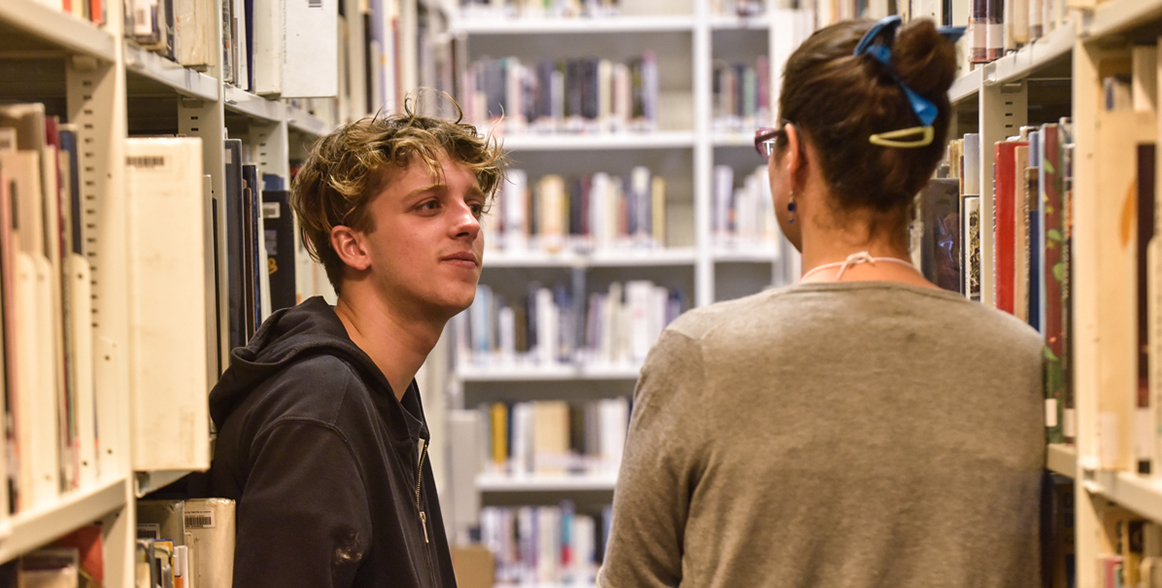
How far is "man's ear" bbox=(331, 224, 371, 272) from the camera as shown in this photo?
1.46 m

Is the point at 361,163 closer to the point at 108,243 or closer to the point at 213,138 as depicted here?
the point at 213,138

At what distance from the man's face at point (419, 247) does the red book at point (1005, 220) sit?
0.74 metres

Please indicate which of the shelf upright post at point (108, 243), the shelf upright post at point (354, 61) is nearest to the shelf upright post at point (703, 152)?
the shelf upright post at point (354, 61)

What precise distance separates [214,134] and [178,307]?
424 millimetres

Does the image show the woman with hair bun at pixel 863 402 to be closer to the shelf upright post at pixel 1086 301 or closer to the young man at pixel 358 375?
the shelf upright post at pixel 1086 301

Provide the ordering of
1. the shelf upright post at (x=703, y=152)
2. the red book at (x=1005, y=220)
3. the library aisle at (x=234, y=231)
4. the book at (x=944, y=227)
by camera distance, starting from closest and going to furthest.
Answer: the library aisle at (x=234, y=231), the red book at (x=1005, y=220), the book at (x=944, y=227), the shelf upright post at (x=703, y=152)

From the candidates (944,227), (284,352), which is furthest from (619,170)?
(284,352)

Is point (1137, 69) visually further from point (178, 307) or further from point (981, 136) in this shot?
point (178, 307)

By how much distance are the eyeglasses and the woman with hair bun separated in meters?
0.04

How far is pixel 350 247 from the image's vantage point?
1.47 m

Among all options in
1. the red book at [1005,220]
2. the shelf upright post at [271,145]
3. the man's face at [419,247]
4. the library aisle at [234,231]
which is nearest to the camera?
the library aisle at [234,231]

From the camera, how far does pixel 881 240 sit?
1.00m

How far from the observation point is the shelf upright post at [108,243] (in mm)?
1017

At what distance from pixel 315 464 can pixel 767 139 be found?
67 centimetres
